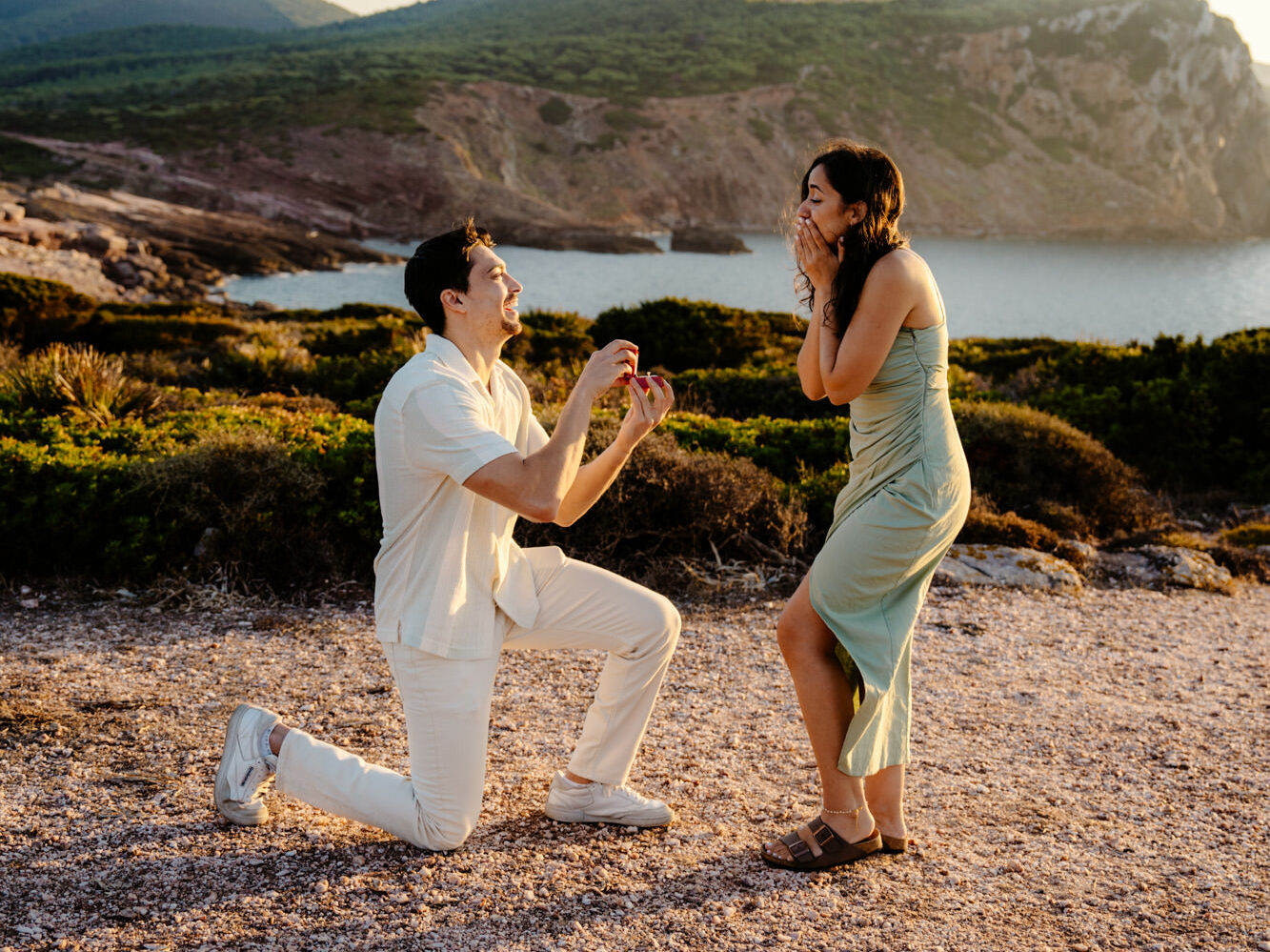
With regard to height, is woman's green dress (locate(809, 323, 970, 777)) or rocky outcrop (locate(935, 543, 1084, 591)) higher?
woman's green dress (locate(809, 323, 970, 777))

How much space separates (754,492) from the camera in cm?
650

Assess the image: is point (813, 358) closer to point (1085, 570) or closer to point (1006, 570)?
point (1006, 570)

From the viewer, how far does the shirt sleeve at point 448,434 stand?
2.76 meters

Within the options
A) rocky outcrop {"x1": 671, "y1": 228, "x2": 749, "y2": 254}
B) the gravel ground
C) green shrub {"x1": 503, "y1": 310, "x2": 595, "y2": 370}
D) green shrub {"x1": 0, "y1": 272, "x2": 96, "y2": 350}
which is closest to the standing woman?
the gravel ground

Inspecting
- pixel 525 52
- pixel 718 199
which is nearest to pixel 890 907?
pixel 718 199

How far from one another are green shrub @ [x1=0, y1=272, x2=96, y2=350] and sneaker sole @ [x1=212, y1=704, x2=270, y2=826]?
38.5 ft

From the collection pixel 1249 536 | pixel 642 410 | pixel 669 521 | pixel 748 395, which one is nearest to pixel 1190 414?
pixel 1249 536

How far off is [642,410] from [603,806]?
1341 mm

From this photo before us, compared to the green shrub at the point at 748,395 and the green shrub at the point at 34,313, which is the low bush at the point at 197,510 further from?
the green shrub at the point at 34,313

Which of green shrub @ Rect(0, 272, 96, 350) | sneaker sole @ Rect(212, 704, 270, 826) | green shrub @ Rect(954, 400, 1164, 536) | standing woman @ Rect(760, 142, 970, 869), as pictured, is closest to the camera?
standing woman @ Rect(760, 142, 970, 869)

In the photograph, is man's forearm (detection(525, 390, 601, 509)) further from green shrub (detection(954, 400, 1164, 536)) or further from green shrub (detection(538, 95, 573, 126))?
green shrub (detection(538, 95, 573, 126))

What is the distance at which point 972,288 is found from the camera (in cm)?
3916

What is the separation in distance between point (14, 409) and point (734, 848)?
659 centimetres

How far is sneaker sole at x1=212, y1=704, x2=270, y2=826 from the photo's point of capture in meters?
3.20
